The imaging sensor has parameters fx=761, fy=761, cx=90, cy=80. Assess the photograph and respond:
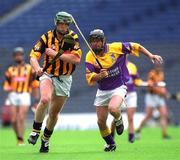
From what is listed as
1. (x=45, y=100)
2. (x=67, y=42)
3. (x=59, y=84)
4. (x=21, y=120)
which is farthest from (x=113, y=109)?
(x=21, y=120)

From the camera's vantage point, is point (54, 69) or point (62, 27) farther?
point (54, 69)

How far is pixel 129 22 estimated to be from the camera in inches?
1175

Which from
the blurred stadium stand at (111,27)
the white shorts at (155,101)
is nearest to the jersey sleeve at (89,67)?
the white shorts at (155,101)

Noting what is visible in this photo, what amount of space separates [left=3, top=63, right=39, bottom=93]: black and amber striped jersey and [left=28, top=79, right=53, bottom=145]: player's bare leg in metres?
5.96

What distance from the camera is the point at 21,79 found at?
60.4ft

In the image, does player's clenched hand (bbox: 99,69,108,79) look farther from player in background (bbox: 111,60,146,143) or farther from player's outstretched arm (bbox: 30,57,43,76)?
player in background (bbox: 111,60,146,143)

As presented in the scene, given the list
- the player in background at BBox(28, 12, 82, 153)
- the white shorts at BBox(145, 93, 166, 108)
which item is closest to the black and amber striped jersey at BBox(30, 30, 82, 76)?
the player in background at BBox(28, 12, 82, 153)

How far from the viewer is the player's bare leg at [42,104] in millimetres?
12133

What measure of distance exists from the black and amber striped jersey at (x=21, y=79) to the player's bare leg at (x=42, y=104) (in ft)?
19.6

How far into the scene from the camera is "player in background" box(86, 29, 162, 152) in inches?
492

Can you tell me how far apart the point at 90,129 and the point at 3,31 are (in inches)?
271

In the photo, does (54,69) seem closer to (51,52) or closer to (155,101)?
(51,52)

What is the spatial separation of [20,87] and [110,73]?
20.2ft

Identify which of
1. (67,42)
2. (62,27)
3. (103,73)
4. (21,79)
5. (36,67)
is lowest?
(21,79)
